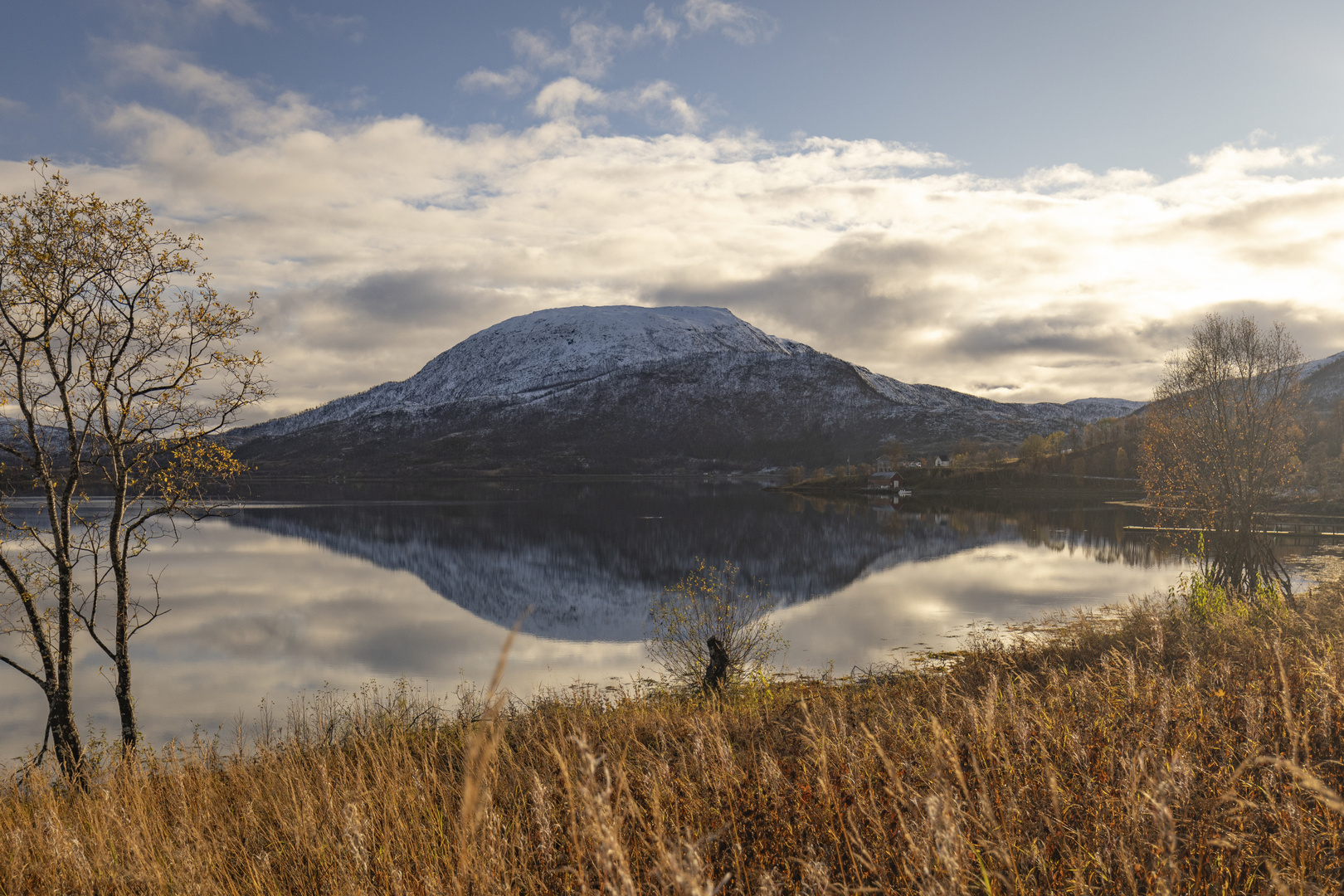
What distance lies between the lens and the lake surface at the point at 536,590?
25.2 m

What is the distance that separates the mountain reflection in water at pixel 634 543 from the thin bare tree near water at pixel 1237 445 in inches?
546

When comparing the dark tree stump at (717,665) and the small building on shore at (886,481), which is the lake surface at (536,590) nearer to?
the dark tree stump at (717,665)

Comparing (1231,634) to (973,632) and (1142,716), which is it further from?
(973,632)

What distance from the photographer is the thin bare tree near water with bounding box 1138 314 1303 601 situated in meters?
18.7

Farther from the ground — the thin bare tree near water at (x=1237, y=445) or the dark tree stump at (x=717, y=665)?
the thin bare tree near water at (x=1237, y=445)

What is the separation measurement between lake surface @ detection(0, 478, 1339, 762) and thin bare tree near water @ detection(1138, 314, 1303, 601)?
9.26m

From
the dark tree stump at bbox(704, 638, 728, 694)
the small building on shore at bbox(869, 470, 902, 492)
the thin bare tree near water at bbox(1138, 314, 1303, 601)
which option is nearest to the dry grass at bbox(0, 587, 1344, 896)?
the dark tree stump at bbox(704, 638, 728, 694)

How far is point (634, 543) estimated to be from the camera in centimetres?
6425

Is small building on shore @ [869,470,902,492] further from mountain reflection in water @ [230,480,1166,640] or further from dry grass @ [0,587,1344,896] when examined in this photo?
dry grass @ [0,587,1344,896]

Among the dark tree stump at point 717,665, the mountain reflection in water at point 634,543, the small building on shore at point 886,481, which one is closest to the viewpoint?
the dark tree stump at point 717,665

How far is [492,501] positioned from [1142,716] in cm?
11843

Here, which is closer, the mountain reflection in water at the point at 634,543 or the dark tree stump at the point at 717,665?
the dark tree stump at the point at 717,665

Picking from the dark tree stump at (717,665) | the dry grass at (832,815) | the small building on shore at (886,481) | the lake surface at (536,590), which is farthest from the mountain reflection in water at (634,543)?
the small building on shore at (886,481)

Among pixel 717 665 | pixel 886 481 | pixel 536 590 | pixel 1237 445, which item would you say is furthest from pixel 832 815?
pixel 886 481
